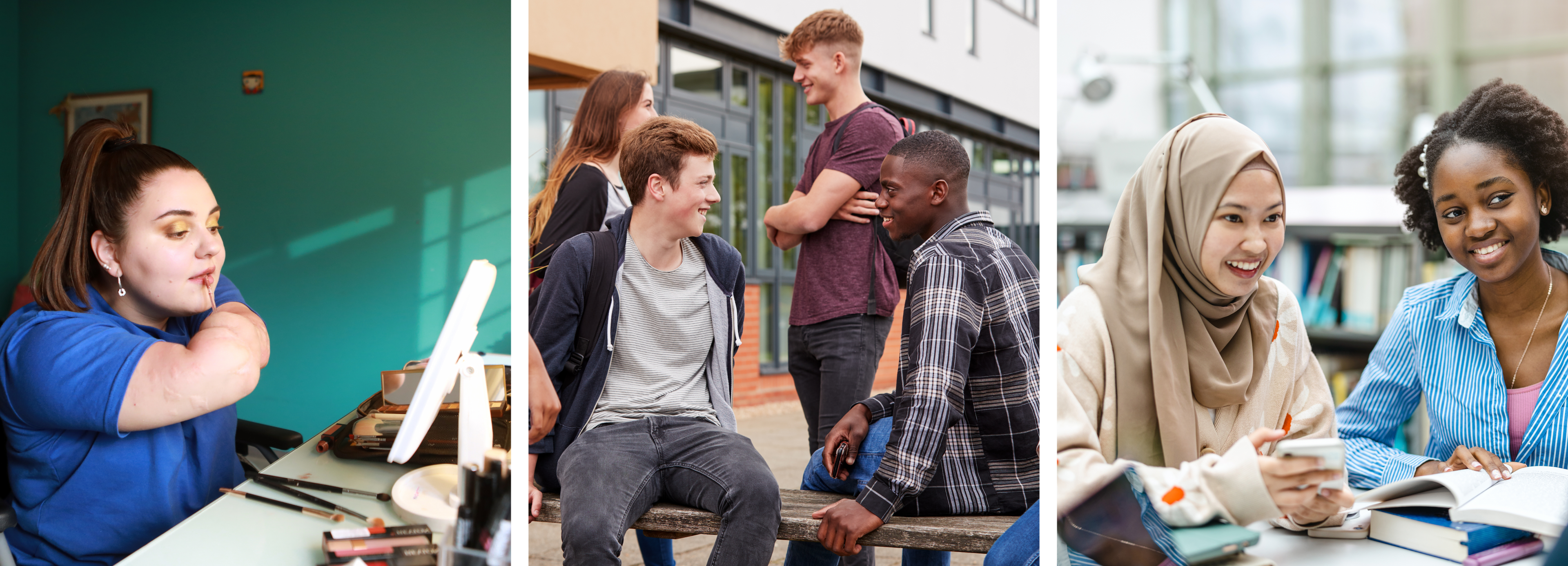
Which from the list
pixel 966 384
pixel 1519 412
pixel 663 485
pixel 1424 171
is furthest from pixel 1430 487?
pixel 663 485

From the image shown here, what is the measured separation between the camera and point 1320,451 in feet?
4.38

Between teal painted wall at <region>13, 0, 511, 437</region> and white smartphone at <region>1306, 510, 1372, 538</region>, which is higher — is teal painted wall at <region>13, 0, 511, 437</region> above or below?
above

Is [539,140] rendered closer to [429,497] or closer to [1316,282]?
[429,497]

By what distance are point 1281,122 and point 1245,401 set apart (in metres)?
1.94

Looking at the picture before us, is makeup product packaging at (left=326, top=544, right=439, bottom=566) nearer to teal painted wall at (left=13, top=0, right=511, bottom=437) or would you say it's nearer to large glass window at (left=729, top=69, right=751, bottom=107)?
teal painted wall at (left=13, top=0, right=511, bottom=437)

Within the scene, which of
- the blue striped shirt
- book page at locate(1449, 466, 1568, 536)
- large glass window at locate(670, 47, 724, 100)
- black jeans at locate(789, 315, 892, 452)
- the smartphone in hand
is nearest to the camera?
book page at locate(1449, 466, 1568, 536)

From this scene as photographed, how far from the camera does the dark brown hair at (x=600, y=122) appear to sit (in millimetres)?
2123

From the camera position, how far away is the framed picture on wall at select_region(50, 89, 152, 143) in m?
2.76

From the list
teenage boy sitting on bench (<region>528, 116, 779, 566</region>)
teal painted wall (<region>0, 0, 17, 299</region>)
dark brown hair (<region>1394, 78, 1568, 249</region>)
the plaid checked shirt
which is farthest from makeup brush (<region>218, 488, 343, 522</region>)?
dark brown hair (<region>1394, 78, 1568, 249</region>)

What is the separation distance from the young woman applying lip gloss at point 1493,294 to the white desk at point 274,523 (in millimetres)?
2020

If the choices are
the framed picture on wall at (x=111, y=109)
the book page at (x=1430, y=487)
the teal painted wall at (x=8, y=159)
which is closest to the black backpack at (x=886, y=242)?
the book page at (x=1430, y=487)

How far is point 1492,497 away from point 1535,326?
43cm

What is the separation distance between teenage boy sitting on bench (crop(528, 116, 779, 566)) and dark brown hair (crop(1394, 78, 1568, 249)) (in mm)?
1424

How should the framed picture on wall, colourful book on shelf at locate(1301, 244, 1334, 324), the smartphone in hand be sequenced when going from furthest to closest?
colourful book on shelf at locate(1301, 244, 1334, 324)
the framed picture on wall
the smartphone in hand
